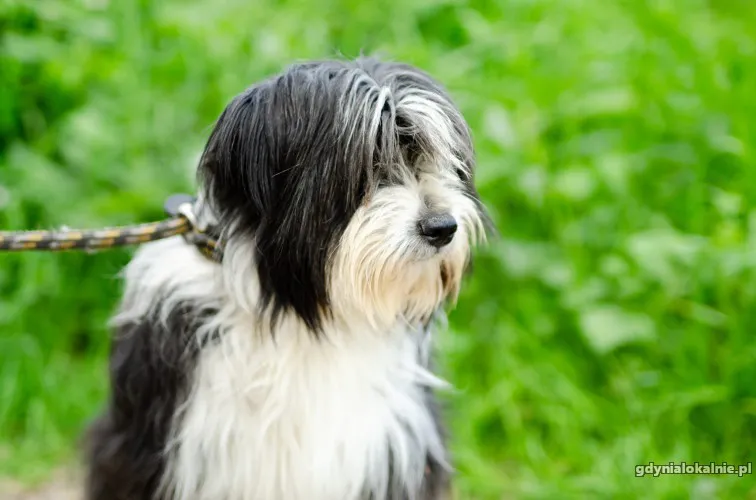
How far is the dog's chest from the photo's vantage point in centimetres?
208

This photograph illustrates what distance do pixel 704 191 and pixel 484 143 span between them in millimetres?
859

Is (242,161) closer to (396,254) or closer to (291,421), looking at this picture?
(396,254)

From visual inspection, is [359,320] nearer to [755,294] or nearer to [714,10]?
[755,294]

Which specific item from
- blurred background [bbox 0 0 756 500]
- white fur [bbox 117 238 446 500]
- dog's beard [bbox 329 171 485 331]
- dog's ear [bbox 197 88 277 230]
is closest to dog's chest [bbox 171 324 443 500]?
white fur [bbox 117 238 446 500]

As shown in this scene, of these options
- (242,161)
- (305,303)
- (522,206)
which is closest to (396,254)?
(305,303)

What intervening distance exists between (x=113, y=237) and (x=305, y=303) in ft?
1.63

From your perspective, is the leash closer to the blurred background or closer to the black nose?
the black nose

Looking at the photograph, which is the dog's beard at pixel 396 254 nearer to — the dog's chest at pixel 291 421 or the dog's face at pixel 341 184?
the dog's face at pixel 341 184

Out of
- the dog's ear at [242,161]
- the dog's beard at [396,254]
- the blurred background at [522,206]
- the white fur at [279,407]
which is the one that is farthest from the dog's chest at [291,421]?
the blurred background at [522,206]

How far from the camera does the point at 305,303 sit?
6.53ft

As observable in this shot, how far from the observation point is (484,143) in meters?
3.43

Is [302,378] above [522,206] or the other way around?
the other way around

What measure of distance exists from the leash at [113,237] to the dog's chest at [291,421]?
24cm

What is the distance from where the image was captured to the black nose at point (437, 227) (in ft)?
6.15
